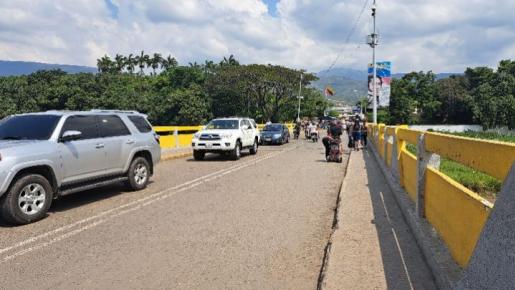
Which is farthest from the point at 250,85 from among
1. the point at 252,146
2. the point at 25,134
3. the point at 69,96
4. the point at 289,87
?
the point at 25,134

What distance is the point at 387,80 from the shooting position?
35000 millimetres

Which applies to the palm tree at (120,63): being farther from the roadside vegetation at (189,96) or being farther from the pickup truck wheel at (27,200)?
the pickup truck wheel at (27,200)

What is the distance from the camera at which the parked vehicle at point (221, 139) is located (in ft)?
57.0

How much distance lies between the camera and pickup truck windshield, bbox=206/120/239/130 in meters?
18.9

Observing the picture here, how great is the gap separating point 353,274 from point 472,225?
127 centimetres

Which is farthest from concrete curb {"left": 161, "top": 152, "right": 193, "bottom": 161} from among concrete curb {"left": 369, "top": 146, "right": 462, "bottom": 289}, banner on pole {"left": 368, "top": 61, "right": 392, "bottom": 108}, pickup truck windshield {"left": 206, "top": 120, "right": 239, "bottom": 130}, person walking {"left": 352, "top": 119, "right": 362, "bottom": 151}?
banner on pole {"left": 368, "top": 61, "right": 392, "bottom": 108}

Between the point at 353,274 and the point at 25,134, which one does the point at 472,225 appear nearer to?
the point at 353,274

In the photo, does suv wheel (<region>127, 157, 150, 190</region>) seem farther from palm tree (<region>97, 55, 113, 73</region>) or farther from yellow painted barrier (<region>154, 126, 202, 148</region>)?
palm tree (<region>97, 55, 113, 73</region>)

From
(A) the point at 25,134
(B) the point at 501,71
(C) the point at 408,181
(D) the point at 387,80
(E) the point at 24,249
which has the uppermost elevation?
(B) the point at 501,71

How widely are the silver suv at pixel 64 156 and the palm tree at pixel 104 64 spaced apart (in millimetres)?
115157

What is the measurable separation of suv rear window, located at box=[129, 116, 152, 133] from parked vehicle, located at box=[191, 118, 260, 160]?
652 centimetres

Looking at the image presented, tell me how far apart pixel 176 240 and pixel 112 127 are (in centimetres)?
436

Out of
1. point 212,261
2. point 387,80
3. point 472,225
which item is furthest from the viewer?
point 387,80

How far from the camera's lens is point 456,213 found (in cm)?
422
